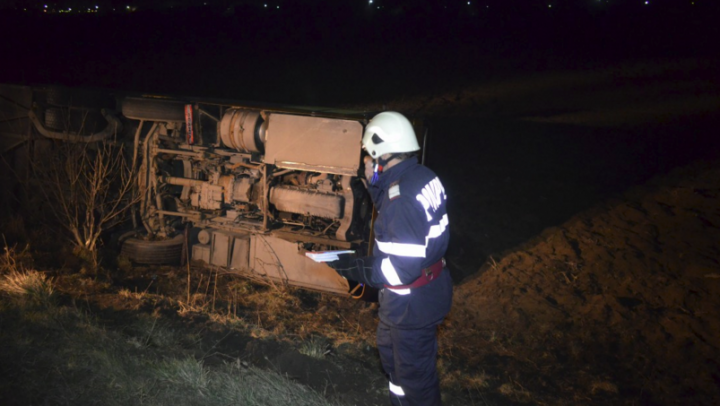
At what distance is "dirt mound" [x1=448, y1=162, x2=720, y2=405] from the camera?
5.65 metres

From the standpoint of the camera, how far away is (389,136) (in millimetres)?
4016

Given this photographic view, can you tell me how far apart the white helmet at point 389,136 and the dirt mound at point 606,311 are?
9.31 feet

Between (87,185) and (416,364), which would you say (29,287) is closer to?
(87,185)

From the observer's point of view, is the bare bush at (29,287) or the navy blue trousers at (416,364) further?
the bare bush at (29,287)

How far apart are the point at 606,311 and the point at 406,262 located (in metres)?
4.46

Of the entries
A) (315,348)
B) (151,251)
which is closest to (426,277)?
(315,348)

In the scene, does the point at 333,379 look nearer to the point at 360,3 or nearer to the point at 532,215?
the point at 532,215

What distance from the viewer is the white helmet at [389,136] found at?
4.02 meters

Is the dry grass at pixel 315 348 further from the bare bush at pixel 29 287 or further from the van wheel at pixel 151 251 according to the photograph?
the van wheel at pixel 151 251

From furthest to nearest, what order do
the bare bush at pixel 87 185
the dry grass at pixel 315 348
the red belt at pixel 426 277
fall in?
the bare bush at pixel 87 185, the dry grass at pixel 315 348, the red belt at pixel 426 277

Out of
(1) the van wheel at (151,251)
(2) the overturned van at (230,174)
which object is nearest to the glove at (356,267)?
(2) the overturned van at (230,174)

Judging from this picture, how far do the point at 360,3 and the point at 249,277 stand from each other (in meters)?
38.3

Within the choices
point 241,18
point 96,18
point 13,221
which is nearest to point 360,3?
point 241,18

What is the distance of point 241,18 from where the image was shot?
38438 millimetres
